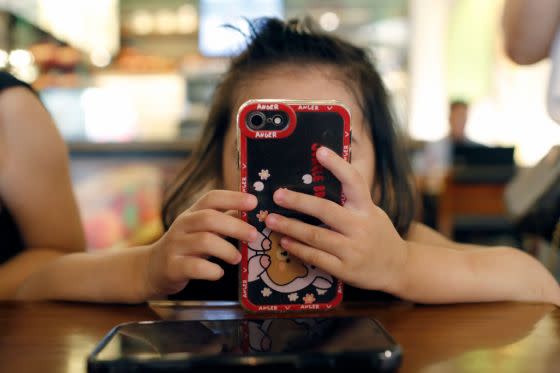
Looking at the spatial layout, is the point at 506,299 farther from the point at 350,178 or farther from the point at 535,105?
the point at 535,105

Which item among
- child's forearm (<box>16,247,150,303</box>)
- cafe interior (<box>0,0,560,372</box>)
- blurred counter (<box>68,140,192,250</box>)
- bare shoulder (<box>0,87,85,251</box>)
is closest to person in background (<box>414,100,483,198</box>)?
cafe interior (<box>0,0,560,372</box>)

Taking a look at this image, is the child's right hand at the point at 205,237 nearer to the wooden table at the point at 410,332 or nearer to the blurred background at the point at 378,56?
the wooden table at the point at 410,332

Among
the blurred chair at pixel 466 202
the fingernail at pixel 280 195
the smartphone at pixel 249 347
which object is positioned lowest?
the blurred chair at pixel 466 202

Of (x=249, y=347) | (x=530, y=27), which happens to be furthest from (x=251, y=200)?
(x=530, y=27)

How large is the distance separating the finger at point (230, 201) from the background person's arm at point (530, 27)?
0.63m

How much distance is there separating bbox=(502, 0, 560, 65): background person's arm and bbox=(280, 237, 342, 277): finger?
2.02ft

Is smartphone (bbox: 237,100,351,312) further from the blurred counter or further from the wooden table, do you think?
the blurred counter

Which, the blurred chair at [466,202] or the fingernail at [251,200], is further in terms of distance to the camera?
the blurred chair at [466,202]

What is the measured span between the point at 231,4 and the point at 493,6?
213 cm

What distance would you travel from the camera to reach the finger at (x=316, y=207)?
42cm

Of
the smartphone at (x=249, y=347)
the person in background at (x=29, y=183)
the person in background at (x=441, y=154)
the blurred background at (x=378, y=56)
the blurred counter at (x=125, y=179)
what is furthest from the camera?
the blurred background at (x=378, y=56)

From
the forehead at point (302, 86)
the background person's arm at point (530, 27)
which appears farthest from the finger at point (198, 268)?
the background person's arm at point (530, 27)

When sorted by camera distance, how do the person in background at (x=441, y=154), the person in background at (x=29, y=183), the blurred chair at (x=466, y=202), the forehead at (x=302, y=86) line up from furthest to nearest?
the blurred chair at (x=466, y=202) < the person in background at (x=441, y=154) < the person in background at (x=29, y=183) < the forehead at (x=302, y=86)

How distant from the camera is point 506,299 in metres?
0.52
